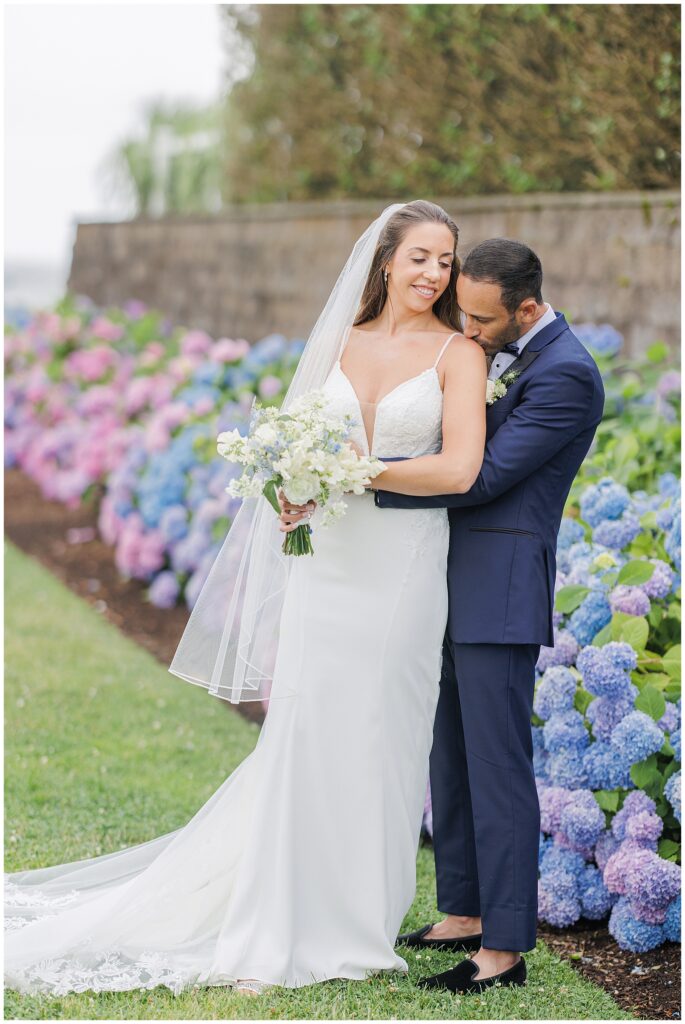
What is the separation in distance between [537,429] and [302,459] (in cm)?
64

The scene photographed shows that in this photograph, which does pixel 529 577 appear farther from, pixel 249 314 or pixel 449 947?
pixel 249 314

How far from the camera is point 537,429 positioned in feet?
10.8

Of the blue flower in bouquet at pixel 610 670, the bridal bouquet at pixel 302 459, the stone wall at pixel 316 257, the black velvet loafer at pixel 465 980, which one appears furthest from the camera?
the stone wall at pixel 316 257

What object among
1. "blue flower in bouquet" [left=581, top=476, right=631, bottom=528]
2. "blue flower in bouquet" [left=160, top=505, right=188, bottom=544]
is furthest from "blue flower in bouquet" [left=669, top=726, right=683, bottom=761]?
"blue flower in bouquet" [left=160, top=505, right=188, bottom=544]

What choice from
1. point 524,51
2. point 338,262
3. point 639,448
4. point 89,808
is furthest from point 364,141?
point 89,808

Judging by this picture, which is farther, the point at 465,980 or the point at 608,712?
the point at 608,712

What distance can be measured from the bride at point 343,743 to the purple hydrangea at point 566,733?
51 centimetres

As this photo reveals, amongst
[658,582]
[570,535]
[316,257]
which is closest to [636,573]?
[658,582]

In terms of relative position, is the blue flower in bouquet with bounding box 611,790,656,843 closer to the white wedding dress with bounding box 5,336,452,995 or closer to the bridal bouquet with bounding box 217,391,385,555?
the white wedding dress with bounding box 5,336,452,995

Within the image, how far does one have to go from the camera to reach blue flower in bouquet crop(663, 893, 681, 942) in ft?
11.9

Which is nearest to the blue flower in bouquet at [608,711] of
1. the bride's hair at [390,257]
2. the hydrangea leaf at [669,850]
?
the hydrangea leaf at [669,850]

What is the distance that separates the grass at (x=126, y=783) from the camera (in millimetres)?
3301

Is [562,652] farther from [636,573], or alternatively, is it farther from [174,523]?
[174,523]

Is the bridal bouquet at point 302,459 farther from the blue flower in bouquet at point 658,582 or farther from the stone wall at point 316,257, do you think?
the blue flower in bouquet at point 658,582
